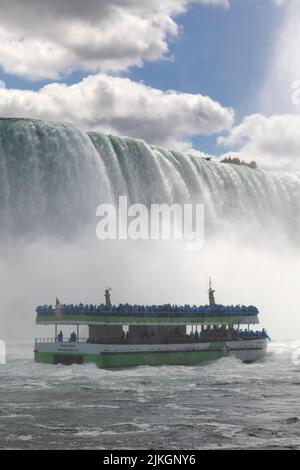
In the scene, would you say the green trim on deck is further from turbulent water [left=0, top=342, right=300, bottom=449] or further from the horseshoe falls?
the horseshoe falls

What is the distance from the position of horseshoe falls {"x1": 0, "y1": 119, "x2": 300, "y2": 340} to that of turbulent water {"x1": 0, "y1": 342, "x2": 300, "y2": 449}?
1965cm

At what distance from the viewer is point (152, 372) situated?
147 ft

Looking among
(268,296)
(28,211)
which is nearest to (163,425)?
(28,211)

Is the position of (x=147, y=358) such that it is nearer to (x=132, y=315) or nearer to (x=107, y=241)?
(x=132, y=315)

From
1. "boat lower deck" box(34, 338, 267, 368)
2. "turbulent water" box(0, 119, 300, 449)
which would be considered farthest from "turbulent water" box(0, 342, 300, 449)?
"boat lower deck" box(34, 338, 267, 368)

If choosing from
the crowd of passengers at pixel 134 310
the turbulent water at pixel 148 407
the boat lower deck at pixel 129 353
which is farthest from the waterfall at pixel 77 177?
the turbulent water at pixel 148 407

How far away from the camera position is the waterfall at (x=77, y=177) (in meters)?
66.2

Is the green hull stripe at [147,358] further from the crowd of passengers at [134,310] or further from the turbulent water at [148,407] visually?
the crowd of passengers at [134,310]

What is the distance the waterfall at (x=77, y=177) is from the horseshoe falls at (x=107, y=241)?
0.30 ft

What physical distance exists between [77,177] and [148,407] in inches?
1555

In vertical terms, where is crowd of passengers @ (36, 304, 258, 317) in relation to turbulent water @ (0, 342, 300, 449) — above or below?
above

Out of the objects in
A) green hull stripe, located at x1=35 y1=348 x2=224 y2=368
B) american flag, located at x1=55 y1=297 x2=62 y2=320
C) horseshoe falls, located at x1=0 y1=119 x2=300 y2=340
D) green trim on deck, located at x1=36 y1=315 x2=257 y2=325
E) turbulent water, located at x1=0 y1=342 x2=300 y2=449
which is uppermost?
horseshoe falls, located at x1=0 y1=119 x2=300 y2=340

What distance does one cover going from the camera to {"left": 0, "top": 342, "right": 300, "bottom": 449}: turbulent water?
83.8 feet

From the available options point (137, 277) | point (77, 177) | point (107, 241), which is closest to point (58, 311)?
point (77, 177)
